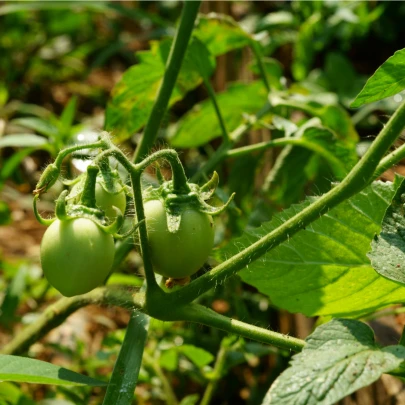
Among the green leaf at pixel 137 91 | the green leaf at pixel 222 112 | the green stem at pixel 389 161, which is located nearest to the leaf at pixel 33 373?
the green stem at pixel 389 161

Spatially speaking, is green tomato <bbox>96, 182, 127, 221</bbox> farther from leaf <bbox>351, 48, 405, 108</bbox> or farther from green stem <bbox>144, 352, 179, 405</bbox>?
green stem <bbox>144, 352, 179, 405</bbox>

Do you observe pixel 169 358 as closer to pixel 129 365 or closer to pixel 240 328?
pixel 129 365

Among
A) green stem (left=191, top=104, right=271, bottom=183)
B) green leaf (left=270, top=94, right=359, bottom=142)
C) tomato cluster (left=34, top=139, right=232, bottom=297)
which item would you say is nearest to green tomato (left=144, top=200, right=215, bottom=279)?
tomato cluster (left=34, top=139, right=232, bottom=297)

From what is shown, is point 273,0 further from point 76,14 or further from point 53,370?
point 53,370

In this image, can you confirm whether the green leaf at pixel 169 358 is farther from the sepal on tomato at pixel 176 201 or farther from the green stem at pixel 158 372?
the sepal on tomato at pixel 176 201

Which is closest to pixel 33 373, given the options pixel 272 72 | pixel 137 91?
pixel 137 91
